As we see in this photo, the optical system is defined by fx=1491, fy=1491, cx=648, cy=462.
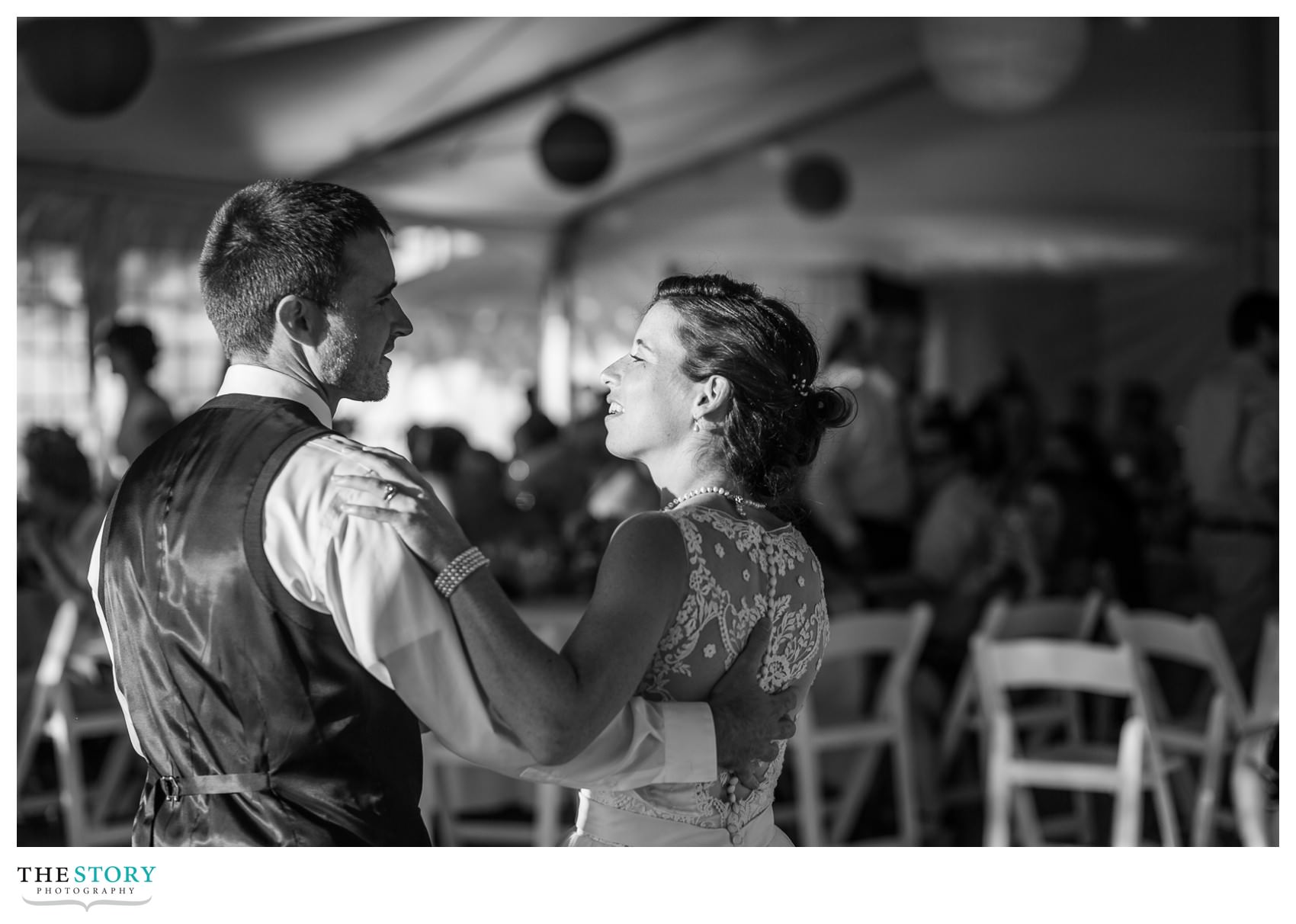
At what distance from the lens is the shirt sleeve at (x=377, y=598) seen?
142 centimetres

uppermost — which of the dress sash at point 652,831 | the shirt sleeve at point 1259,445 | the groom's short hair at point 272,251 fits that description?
the groom's short hair at point 272,251

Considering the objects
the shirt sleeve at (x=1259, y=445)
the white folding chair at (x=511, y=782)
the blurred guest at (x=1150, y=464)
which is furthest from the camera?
the blurred guest at (x=1150, y=464)

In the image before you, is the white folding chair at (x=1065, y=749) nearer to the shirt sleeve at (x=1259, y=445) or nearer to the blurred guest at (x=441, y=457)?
the shirt sleeve at (x=1259, y=445)

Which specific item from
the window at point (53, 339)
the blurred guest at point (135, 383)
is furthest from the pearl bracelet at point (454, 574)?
the window at point (53, 339)

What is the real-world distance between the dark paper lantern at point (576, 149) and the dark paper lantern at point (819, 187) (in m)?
2.96

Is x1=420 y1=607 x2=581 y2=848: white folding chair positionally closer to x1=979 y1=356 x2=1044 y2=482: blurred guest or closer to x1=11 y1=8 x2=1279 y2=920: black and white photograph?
x1=11 y1=8 x2=1279 y2=920: black and white photograph

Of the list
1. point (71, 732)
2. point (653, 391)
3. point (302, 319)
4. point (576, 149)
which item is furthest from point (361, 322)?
point (576, 149)

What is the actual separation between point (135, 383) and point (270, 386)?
3.76 m

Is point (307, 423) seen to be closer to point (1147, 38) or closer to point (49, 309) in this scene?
point (49, 309)

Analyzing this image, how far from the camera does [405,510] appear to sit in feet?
4.70

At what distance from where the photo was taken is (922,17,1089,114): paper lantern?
702cm

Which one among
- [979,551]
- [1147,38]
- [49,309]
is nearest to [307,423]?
[979,551]
